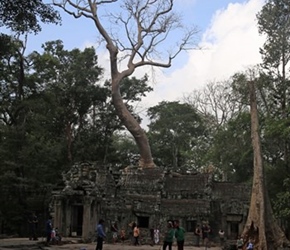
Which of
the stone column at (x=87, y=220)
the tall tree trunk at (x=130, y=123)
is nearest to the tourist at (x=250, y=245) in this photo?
the stone column at (x=87, y=220)

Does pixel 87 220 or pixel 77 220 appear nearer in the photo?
pixel 87 220

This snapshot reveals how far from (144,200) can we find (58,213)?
4.89 metres

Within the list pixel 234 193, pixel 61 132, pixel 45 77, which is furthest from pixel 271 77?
pixel 61 132

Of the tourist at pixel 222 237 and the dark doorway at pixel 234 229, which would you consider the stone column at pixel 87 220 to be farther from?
the dark doorway at pixel 234 229

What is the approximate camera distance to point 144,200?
2778 cm

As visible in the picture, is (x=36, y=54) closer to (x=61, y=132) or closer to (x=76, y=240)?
(x=61, y=132)

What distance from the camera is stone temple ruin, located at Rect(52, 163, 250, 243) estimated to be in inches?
1022

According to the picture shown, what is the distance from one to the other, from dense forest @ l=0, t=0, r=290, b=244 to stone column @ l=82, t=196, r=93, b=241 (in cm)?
703

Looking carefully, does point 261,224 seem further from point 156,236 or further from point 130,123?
point 130,123

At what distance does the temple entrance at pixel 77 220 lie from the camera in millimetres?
26638

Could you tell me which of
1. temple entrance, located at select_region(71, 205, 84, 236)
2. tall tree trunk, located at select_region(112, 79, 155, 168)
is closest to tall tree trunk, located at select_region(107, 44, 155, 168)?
tall tree trunk, located at select_region(112, 79, 155, 168)

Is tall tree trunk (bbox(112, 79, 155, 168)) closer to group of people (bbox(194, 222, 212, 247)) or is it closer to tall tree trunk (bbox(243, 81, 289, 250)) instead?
group of people (bbox(194, 222, 212, 247))

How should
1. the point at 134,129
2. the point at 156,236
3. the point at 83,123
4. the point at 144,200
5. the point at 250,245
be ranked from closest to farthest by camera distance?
the point at 250,245
the point at 156,236
the point at 144,200
the point at 134,129
the point at 83,123

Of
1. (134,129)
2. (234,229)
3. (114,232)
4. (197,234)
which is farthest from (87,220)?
(134,129)
